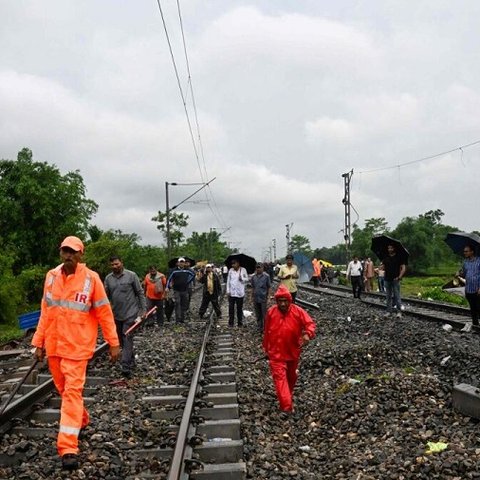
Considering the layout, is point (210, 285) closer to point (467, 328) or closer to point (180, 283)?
point (180, 283)

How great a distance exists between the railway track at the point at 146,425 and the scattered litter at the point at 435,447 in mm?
1583

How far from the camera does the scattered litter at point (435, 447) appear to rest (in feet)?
14.9

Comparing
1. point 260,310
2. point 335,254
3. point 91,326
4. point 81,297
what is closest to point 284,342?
point 91,326

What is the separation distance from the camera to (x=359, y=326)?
1300 cm

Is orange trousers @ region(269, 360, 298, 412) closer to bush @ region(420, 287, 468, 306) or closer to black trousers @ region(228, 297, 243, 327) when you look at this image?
black trousers @ region(228, 297, 243, 327)

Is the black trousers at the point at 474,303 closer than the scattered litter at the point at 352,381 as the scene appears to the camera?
No

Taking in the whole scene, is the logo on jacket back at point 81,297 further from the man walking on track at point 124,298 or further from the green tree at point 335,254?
the green tree at point 335,254

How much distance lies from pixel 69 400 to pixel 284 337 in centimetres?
275

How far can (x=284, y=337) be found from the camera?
6496 mm

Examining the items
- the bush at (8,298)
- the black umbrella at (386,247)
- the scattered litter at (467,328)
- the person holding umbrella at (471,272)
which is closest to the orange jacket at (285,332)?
the person holding umbrella at (471,272)

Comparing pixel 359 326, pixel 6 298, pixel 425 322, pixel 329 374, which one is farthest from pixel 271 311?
pixel 6 298

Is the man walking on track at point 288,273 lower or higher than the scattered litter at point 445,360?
higher

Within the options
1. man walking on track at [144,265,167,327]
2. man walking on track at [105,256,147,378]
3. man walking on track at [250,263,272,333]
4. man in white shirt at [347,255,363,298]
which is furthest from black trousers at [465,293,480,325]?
man in white shirt at [347,255,363,298]

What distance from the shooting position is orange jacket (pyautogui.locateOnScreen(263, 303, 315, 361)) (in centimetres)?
649
